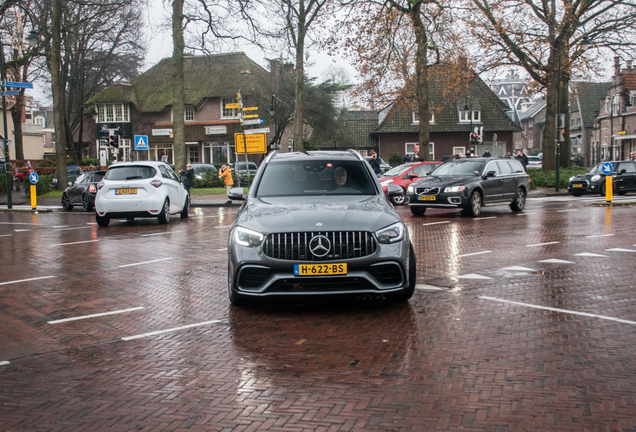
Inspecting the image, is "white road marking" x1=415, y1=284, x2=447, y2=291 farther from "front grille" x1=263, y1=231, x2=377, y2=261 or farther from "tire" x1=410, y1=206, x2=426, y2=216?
"tire" x1=410, y1=206, x2=426, y2=216

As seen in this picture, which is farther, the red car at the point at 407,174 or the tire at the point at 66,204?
the tire at the point at 66,204

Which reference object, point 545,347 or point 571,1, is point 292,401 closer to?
point 545,347

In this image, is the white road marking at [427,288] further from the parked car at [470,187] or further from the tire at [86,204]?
the tire at [86,204]

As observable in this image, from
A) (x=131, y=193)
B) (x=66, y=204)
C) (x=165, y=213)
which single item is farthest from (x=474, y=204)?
(x=66, y=204)

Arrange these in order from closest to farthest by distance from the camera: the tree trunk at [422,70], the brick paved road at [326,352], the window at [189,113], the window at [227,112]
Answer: the brick paved road at [326,352] < the tree trunk at [422,70] < the window at [227,112] < the window at [189,113]

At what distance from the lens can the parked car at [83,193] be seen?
23.6 meters

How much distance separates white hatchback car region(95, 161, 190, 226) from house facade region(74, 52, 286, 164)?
37.4 metres

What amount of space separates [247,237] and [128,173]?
1120 centimetres

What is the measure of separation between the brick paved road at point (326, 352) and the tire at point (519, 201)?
30.7 feet

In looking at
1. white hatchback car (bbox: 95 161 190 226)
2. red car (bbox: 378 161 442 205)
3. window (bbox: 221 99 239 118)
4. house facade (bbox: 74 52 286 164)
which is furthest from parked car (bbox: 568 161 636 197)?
window (bbox: 221 99 239 118)

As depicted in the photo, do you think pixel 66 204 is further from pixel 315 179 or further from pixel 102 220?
pixel 315 179

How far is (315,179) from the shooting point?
7566 mm

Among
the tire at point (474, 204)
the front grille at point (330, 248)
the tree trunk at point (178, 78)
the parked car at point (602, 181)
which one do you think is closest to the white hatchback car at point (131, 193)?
the tire at point (474, 204)

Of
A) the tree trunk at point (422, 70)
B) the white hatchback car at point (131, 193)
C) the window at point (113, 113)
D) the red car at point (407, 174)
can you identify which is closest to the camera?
the white hatchback car at point (131, 193)
